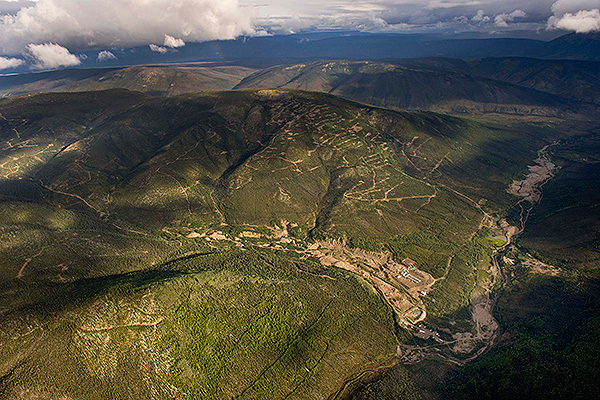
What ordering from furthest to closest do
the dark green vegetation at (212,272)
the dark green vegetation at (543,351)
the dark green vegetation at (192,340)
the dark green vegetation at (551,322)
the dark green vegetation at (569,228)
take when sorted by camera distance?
the dark green vegetation at (569,228) → the dark green vegetation at (212,272) → the dark green vegetation at (551,322) → the dark green vegetation at (543,351) → the dark green vegetation at (192,340)

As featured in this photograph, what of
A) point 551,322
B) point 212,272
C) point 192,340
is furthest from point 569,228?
point 192,340

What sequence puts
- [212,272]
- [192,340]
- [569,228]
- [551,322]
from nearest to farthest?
[192,340], [551,322], [212,272], [569,228]

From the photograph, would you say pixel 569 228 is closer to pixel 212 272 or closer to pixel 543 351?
pixel 543 351

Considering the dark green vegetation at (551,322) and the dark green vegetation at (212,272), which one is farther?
the dark green vegetation at (212,272)

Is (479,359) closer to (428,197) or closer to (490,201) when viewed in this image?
(428,197)

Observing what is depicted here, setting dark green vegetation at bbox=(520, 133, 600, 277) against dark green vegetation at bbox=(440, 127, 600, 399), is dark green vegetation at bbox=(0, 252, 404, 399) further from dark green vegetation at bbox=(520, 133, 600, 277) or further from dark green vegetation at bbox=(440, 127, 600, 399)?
dark green vegetation at bbox=(520, 133, 600, 277)

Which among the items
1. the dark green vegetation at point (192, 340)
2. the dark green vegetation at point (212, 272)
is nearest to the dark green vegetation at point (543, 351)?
the dark green vegetation at point (212, 272)

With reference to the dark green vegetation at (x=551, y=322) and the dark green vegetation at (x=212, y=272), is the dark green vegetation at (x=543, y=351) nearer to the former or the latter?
the dark green vegetation at (x=551, y=322)

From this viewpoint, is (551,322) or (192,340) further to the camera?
(551,322)

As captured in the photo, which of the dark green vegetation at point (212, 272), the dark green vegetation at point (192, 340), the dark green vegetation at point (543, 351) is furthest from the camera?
the dark green vegetation at point (212, 272)
